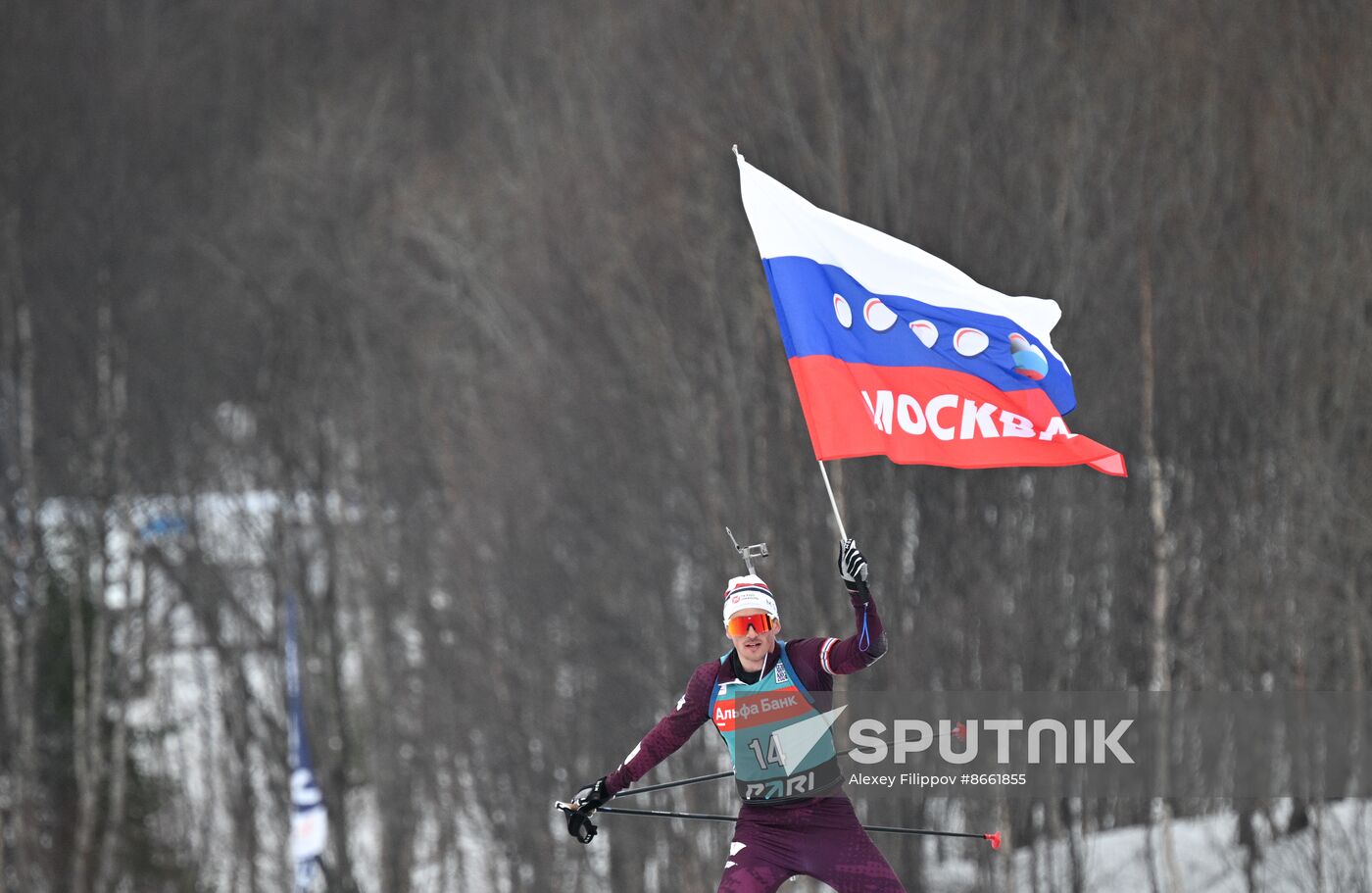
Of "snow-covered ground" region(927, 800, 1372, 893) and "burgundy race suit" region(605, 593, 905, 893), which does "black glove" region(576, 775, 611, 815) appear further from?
"snow-covered ground" region(927, 800, 1372, 893)

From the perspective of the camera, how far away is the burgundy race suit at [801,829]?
30.2 feet

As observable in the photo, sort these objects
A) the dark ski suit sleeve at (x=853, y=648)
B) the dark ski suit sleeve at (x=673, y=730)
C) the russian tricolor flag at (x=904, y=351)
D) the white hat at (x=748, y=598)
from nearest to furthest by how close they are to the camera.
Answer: the dark ski suit sleeve at (x=853, y=648), the white hat at (x=748, y=598), the dark ski suit sleeve at (x=673, y=730), the russian tricolor flag at (x=904, y=351)

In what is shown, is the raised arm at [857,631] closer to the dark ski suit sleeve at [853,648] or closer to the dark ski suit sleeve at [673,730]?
the dark ski suit sleeve at [853,648]

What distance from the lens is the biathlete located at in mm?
9227

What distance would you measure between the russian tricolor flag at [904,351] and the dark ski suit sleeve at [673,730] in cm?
117

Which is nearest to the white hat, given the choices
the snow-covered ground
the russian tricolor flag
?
the russian tricolor flag

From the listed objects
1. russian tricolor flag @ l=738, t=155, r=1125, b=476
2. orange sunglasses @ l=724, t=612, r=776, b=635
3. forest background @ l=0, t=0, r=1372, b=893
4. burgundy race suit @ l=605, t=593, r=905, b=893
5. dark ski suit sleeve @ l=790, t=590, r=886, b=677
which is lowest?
burgundy race suit @ l=605, t=593, r=905, b=893

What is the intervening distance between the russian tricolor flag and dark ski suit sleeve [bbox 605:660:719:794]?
1.17 m

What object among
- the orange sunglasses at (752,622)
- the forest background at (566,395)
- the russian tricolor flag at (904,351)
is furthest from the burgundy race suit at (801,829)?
the forest background at (566,395)

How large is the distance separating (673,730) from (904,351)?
216cm

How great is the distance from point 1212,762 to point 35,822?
1482cm

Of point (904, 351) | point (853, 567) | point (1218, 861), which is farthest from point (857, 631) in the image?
point (1218, 861)

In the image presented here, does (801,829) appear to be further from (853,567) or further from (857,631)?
(853,567)

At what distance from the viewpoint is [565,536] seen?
26.2 metres
